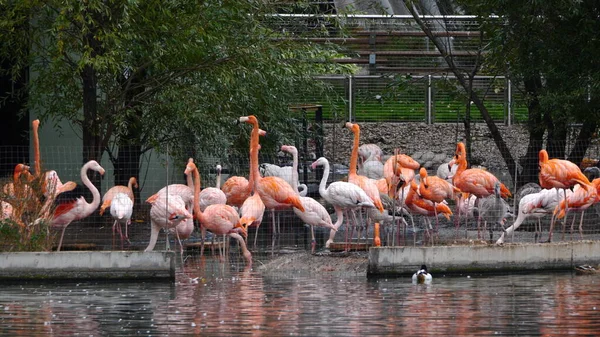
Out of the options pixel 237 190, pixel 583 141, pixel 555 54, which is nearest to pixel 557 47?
pixel 555 54

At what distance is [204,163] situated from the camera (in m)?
18.9

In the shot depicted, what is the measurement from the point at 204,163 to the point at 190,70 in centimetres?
181

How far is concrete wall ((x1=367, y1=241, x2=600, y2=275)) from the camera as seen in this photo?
13.2 meters

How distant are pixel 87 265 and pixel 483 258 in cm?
455

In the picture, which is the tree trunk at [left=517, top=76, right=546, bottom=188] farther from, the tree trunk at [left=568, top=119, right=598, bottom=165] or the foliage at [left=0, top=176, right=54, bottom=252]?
the foliage at [left=0, top=176, right=54, bottom=252]

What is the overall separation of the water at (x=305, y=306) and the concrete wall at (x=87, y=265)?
158 mm

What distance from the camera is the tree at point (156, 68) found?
1680 cm

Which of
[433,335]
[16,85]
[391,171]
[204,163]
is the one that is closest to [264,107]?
[204,163]

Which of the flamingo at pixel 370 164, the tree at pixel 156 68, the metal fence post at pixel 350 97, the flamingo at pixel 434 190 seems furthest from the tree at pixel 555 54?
the metal fence post at pixel 350 97

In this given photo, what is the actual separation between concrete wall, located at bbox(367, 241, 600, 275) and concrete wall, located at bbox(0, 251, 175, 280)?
2396 millimetres

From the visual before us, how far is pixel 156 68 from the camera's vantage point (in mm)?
17922

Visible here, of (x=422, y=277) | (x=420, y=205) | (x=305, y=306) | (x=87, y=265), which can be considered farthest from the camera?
(x=420, y=205)

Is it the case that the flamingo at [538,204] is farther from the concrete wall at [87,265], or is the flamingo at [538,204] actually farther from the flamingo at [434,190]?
the concrete wall at [87,265]

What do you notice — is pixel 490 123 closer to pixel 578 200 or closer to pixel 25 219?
pixel 578 200
